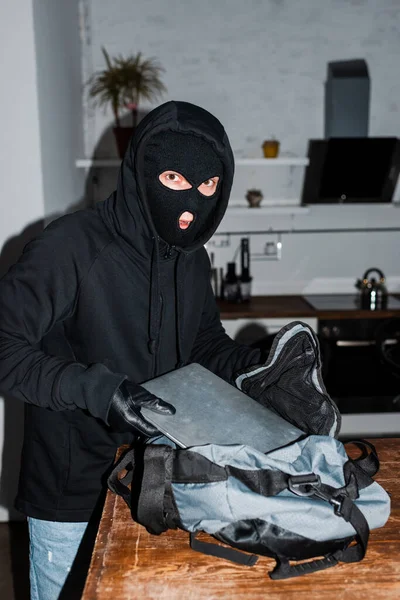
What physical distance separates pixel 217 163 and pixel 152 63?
2871mm

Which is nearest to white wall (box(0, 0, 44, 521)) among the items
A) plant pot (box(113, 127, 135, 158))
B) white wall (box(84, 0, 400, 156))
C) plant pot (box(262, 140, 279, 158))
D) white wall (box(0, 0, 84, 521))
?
white wall (box(0, 0, 84, 521))

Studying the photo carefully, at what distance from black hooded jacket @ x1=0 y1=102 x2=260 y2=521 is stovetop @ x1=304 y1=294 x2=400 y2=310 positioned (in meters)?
2.26

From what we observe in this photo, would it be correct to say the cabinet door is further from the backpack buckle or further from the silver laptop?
the backpack buckle

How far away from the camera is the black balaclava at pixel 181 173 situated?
4.71 feet

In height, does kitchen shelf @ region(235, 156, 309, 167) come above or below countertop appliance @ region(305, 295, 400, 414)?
above

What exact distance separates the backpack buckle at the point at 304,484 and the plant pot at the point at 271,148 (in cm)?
318

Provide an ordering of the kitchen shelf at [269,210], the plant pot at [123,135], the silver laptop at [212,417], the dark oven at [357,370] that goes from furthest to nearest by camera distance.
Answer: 1. the kitchen shelf at [269,210]
2. the plant pot at [123,135]
3. the dark oven at [357,370]
4. the silver laptop at [212,417]

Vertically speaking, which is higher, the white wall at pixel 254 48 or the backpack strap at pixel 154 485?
the white wall at pixel 254 48

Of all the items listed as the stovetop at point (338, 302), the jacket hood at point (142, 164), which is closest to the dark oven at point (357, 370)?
the stovetop at point (338, 302)

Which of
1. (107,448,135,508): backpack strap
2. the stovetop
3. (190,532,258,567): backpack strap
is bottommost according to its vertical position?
the stovetop

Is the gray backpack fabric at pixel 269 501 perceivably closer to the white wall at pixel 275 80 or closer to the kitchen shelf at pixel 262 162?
the kitchen shelf at pixel 262 162

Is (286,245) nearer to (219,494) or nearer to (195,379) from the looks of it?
(195,379)

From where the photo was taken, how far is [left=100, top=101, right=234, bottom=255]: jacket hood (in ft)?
4.63

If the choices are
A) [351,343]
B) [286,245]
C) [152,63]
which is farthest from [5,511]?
[152,63]
